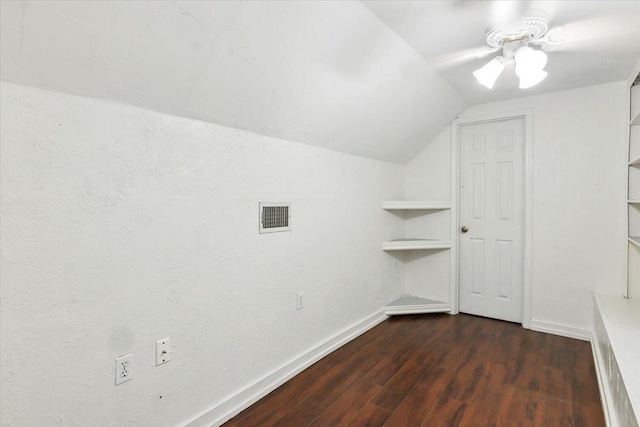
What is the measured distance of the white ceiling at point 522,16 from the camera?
5.66 ft

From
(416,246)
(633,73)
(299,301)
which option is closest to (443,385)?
(299,301)

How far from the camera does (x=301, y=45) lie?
170cm

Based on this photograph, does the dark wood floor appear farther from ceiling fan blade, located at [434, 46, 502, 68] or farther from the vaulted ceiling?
ceiling fan blade, located at [434, 46, 502, 68]

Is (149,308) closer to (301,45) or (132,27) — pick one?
(132,27)

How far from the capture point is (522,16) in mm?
1785

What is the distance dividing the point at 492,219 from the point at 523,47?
6.41 ft

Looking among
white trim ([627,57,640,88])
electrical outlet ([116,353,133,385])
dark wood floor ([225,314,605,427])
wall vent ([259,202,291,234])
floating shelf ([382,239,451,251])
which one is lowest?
dark wood floor ([225,314,605,427])

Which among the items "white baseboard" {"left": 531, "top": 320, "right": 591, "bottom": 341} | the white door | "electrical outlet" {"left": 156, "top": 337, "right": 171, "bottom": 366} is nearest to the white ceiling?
the white door

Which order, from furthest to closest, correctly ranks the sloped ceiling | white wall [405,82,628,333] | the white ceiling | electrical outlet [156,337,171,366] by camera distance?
white wall [405,82,628,333] < the white ceiling < electrical outlet [156,337,171,366] < the sloped ceiling

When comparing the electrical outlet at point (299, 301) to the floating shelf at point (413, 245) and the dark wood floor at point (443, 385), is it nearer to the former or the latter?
the dark wood floor at point (443, 385)

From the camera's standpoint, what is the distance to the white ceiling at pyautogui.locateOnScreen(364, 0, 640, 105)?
1727mm

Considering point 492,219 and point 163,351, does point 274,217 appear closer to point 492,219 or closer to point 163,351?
point 163,351

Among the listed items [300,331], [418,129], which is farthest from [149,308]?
[418,129]

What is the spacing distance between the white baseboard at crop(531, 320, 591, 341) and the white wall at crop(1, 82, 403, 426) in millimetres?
2208
